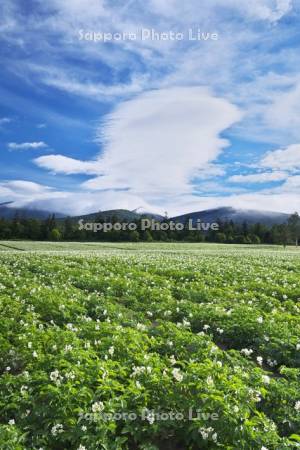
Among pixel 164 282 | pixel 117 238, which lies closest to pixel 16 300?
pixel 164 282

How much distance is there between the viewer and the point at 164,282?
18.1 meters

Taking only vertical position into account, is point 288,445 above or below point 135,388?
below

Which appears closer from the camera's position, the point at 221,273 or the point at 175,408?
the point at 175,408

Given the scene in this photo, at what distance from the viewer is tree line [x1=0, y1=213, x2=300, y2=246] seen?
112438mm

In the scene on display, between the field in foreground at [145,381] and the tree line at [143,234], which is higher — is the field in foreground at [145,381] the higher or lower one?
the lower one

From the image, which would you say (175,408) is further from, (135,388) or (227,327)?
(227,327)

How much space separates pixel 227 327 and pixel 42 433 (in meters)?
6.59

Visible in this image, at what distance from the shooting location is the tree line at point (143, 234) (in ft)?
369

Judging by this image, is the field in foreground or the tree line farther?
the tree line

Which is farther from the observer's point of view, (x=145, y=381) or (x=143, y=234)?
(x=143, y=234)

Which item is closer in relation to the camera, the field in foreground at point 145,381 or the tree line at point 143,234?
the field in foreground at point 145,381

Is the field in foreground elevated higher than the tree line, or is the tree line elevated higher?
the tree line

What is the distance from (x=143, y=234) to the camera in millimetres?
114750

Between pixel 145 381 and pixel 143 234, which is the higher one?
pixel 143 234
